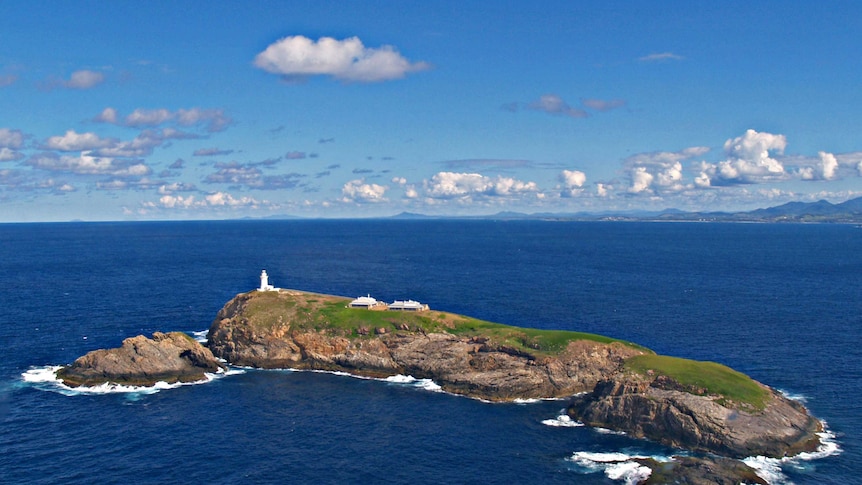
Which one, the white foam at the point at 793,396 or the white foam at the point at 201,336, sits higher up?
the white foam at the point at 201,336

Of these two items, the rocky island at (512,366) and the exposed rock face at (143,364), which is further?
the exposed rock face at (143,364)

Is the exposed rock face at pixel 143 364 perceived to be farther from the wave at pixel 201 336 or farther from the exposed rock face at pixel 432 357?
the wave at pixel 201 336

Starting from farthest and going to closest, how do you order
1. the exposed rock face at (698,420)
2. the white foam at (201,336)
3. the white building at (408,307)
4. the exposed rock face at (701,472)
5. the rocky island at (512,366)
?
1. the white foam at (201,336)
2. the white building at (408,307)
3. the rocky island at (512,366)
4. the exposed rock face at (698,420)
5. the exposed rock face at (701,472)

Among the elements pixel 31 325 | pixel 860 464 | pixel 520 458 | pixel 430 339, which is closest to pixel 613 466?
pixel 520 458

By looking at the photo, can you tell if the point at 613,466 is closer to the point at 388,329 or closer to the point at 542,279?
the point at 388,329

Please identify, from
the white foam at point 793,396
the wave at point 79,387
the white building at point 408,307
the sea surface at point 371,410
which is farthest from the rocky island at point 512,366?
the sea surface at point 371,410

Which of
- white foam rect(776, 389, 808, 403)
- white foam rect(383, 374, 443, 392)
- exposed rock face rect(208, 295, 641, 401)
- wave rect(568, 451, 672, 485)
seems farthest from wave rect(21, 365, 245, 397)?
white foam rect(776, 389, 808, 403)

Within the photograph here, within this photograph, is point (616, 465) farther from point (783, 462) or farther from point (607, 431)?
point (783, 462)

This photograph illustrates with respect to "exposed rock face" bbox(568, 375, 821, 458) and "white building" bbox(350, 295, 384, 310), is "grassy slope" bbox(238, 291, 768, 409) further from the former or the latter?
"exposed rock face" bbox(568, 375, 821, 458)
